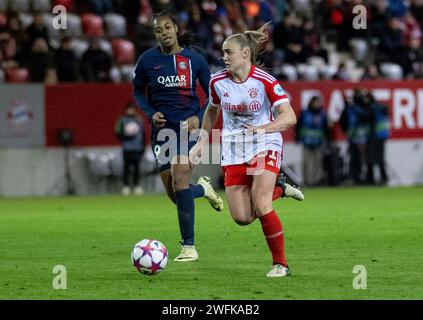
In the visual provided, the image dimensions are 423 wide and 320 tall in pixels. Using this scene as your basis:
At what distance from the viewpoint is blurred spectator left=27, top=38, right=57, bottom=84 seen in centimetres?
2477

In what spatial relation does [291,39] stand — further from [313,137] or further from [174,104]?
[174,104]

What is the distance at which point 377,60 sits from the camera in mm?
30266

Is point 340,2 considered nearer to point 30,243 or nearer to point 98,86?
point 98,86

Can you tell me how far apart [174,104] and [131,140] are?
42.7 ft

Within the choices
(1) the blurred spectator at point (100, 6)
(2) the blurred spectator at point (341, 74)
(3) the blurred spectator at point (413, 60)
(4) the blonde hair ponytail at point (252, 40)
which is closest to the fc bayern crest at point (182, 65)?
(4) the blonde hair ponytail at point (252, 40)

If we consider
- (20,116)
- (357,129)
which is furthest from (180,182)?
(357,129)

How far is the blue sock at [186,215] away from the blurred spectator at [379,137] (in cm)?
1600

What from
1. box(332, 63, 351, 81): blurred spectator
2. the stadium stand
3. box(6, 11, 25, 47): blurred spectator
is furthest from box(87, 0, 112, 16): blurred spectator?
box(332, 63, 351, 81): blurred spectator

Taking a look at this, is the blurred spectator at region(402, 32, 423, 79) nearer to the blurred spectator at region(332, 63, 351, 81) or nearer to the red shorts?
the blurred spectator at region(332, 63, 351, 81)

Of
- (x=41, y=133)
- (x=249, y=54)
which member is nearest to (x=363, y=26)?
(x=41, y=133)

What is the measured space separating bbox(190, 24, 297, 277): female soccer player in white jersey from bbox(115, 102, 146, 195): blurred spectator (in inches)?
552
